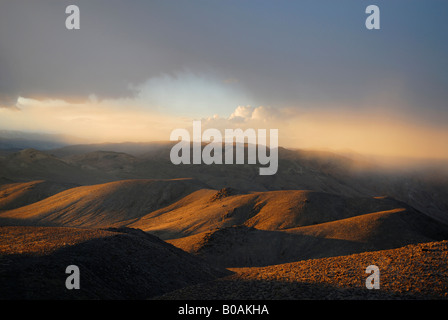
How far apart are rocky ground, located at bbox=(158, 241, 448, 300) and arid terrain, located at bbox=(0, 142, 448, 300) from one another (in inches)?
1.2

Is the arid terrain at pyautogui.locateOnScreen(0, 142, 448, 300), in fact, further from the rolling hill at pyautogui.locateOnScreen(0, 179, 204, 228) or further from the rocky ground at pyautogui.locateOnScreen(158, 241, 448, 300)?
the rolling hill at pyautogui.locateOnScreen(0, 179, 204, 228)

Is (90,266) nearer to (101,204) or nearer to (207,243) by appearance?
(207,243)

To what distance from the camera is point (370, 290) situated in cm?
802

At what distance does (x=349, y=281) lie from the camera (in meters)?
8.72

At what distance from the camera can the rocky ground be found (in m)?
7.82

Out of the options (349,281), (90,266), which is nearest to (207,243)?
(90,266)

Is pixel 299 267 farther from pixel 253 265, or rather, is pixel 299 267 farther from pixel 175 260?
pixel 253 265

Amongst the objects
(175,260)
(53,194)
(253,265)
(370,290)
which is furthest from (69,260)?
(53,194)

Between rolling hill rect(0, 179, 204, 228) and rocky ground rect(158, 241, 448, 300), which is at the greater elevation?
rocky ground rect(158, 241, 448, 300)

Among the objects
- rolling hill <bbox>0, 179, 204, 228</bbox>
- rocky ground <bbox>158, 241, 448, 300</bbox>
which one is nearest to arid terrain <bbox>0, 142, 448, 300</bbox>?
rocky ground <bbox>158, 241, 448, 300</bbox>

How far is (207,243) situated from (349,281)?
15.0 meters

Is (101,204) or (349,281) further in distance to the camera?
(101,204)

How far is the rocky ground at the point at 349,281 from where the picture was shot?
7.82 metres
